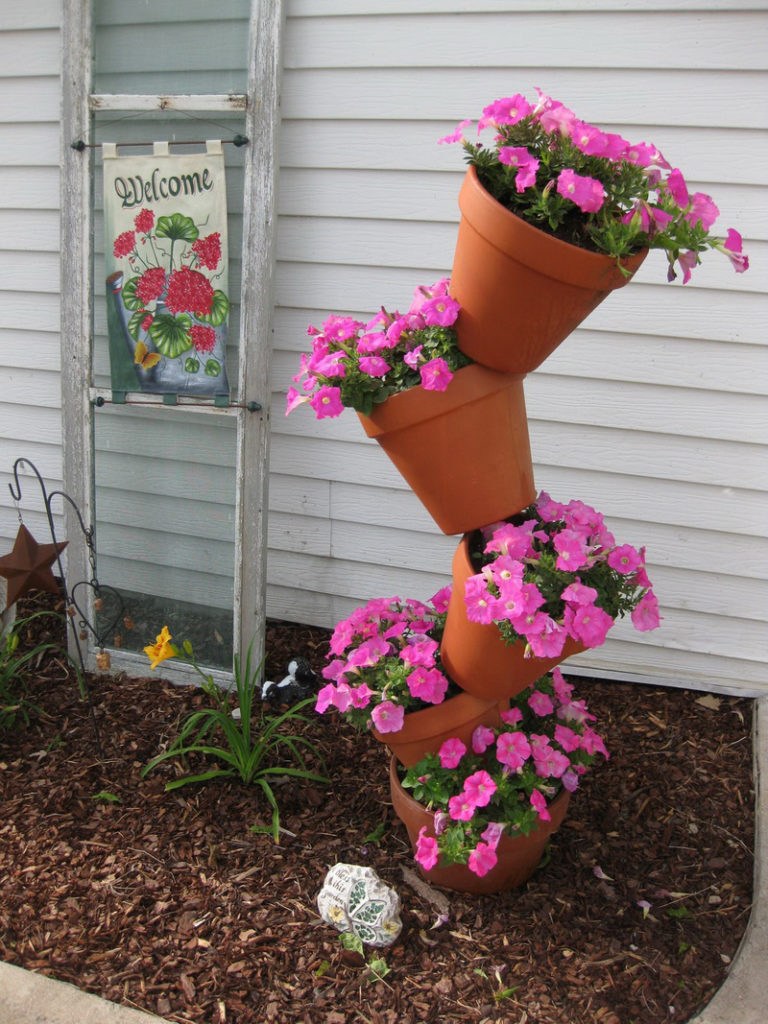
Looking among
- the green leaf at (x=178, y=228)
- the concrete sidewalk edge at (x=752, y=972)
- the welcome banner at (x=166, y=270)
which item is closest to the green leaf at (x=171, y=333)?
the welcome banner at (x=166, y=270)

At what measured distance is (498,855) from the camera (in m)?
2.11

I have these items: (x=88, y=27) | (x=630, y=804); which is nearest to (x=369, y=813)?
(x=630, y=804)

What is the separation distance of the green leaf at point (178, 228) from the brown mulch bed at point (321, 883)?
1.42 m

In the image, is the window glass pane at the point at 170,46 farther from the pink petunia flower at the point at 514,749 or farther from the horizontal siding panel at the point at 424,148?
the pink petunia flower at the point at 514,749

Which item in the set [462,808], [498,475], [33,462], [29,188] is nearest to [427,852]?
[462,808]

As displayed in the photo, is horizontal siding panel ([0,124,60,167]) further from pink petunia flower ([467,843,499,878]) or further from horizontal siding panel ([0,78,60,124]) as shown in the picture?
pink petunia flower ([467,843,499,878])

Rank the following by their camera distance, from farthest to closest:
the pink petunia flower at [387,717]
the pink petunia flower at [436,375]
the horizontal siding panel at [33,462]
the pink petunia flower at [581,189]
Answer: the horizontal siding panel at [33,462]
the pink petunia flower at [387,717]
the pink petunia flower at [436,375]
the pink petunia flower at [581,189]

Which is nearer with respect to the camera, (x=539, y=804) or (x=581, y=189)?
(x=581, y=189)

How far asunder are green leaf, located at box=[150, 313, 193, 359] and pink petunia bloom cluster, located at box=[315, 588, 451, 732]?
110 cm

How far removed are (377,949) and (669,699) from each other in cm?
139

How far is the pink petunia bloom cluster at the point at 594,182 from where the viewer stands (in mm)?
1581

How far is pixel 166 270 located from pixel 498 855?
1.89 meters

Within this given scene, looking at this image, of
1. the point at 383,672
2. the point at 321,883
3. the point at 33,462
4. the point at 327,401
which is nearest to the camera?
Result: the point at 327,401

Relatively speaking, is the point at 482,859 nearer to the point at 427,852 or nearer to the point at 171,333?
the point at 427,852
